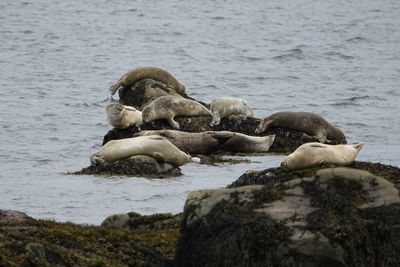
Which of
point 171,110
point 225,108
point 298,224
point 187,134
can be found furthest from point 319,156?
point 225,108

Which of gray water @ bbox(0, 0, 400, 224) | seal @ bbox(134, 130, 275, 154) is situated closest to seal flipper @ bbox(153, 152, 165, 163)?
gray water @ bbox(0, 0, 400, 224)

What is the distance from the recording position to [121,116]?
16344 millimetres

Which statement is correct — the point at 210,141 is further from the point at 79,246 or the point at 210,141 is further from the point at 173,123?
the point at 79,246

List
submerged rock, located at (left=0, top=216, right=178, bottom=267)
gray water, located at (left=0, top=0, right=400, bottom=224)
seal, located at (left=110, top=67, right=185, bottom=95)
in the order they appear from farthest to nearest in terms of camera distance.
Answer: seal, located at (left=110, top=67, right=185, bottom=95), gray water, located at (left=0, top=0, right=400, bottom=224), submerged rock, located at (left=0, top=216, right=178, bottom=267)

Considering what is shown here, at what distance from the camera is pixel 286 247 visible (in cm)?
712

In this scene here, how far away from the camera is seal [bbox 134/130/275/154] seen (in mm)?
15406

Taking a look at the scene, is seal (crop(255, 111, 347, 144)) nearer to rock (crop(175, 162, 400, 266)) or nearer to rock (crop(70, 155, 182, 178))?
rock (crop(70, 155, 182, 178))

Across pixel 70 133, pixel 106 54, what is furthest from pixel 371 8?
pixel 70 133

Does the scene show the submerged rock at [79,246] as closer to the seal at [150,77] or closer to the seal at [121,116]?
the seal at [121,116]

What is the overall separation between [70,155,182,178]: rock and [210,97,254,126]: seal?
122 inches

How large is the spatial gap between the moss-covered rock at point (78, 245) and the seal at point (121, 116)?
298 inches

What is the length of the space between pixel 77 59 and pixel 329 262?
93.2 feet

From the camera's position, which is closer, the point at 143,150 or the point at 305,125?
the point at 143,150

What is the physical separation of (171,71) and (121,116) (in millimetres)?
16383
